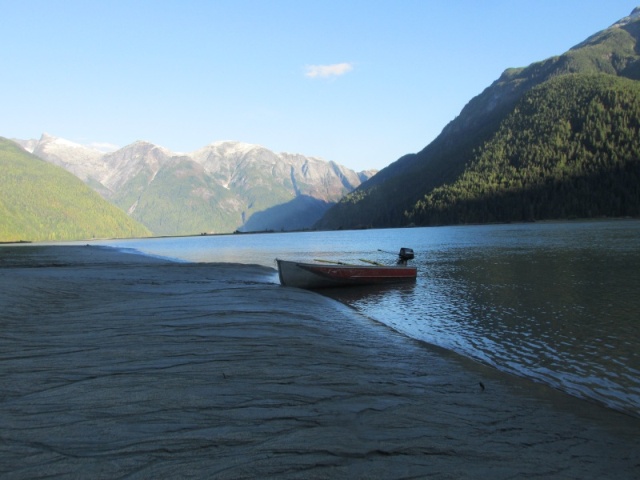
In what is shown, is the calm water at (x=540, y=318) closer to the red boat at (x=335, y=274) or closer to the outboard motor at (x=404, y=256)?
the red boat at (x=335, y=274)

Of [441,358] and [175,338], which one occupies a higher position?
[175,338]

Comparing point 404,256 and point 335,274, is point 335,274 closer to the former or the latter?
point 335,274

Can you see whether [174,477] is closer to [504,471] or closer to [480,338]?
[504,471]

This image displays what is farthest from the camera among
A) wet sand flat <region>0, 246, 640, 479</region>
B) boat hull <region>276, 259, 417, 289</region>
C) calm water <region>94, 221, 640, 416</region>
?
boat hull <region>276, 259, 417, 289</region>

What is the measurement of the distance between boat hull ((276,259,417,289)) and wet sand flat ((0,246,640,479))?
17525 millimetres

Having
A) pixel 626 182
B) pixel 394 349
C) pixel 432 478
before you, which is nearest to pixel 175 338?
pixel 394 349

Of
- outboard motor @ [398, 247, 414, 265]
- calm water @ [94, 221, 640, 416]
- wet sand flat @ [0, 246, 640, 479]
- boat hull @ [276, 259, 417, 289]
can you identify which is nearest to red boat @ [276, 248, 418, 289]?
boat hull @ [276, 259, 417, 289]

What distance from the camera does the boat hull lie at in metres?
32.0

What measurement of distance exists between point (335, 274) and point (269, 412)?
25.8 metres

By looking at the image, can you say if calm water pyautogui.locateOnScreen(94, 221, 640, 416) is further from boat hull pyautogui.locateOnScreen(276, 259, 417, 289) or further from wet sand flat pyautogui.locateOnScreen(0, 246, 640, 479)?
wet sand flat pyautogui.locateOnScreen(0, 246, 640, 479)

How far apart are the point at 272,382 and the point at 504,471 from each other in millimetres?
4468

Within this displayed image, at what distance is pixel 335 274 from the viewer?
32.9 m

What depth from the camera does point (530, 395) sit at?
9.84m

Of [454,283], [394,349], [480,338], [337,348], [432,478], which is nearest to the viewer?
[432,478]
